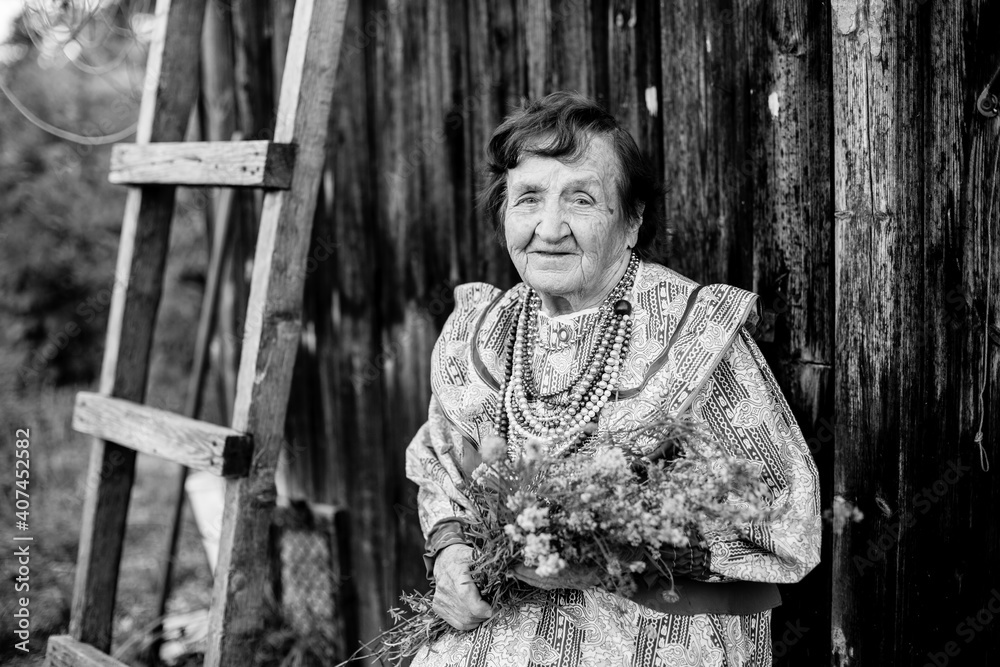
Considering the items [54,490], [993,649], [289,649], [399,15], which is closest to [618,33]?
[399,15]

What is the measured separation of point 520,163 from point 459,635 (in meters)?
1.24

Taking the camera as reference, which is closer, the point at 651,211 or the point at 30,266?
the point at 651,211

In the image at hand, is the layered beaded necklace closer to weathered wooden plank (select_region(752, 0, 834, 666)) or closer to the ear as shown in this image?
the ear

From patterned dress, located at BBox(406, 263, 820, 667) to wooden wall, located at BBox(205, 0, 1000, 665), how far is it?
28 cm

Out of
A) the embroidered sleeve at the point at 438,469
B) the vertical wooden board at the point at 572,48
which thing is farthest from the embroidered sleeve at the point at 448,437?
the vertical wooden board at the point at 572,48

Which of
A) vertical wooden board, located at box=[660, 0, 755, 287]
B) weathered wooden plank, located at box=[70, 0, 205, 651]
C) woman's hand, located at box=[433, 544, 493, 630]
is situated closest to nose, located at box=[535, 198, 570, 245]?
vertical wooden board, located at box=[660, 0, 755, 287]

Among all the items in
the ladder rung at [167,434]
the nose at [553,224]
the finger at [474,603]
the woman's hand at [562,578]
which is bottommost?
the finger at [474,603]

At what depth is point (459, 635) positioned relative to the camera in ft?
7.13

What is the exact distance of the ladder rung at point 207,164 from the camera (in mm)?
2695

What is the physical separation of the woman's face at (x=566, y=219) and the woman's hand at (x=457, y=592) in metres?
0.73

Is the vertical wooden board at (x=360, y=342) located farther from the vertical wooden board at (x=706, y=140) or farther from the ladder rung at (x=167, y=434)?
the vertical wooden board at (x=706, y=140)

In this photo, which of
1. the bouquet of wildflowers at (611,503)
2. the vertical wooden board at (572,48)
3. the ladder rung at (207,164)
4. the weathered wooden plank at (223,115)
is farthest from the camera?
the weathered wooden plank at (223,115)

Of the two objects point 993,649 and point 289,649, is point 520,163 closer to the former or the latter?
point 993,649

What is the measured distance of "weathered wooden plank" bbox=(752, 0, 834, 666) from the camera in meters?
2.32
